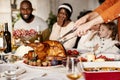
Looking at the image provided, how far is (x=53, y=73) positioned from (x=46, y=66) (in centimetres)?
11

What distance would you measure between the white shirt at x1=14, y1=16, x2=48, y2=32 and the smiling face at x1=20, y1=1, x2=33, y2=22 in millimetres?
41

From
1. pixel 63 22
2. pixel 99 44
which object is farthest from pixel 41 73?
pixel 63 22

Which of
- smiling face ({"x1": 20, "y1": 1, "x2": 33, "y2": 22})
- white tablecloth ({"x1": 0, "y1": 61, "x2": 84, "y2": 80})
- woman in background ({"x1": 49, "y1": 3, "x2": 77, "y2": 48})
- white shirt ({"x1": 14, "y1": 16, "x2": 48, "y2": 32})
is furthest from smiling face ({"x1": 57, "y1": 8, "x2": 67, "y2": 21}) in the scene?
white tablecloth ({"x1": 0, "y1": 61, "x2": 84, "y2": 80})

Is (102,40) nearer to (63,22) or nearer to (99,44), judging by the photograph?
(99,44)

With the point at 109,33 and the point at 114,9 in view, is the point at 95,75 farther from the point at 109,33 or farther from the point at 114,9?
the point at 109,33

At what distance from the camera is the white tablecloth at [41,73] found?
4.42 ft

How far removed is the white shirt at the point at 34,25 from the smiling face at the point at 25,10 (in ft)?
0.13

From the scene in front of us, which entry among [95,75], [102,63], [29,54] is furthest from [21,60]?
[95,75]

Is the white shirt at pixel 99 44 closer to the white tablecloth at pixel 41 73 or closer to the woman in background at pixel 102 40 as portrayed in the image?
the woman in background at pixel 102 40

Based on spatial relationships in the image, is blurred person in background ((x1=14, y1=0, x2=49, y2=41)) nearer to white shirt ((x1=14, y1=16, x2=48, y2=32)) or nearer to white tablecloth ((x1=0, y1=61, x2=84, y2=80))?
white shirt ((x1=14, y1=16, x2=48, y2=32))

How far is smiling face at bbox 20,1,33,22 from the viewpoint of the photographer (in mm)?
2715

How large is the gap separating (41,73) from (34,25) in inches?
53.8

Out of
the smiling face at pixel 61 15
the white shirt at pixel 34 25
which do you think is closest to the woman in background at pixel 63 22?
the smiling face at pixel 61 15

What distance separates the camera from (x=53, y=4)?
105 inches
